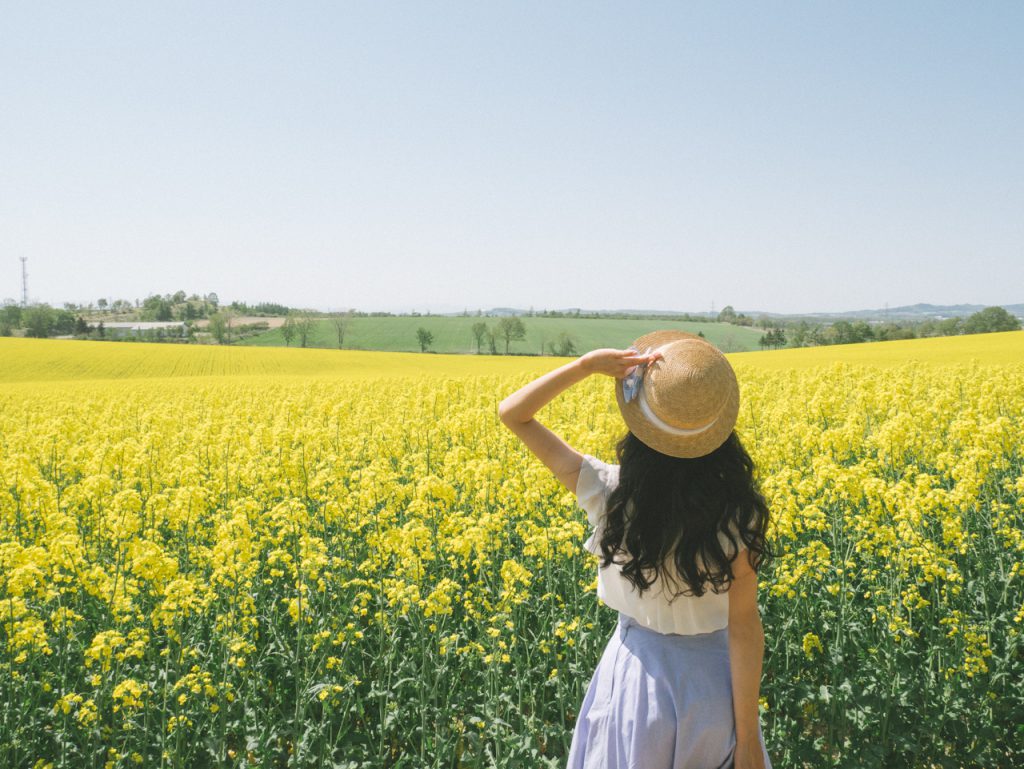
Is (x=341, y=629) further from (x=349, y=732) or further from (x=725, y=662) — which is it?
(x=725, y=662)

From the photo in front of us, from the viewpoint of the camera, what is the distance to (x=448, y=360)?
53.8 metres

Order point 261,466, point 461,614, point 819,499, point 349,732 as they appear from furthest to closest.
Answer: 1. point 261,466
2. point 819,499
3. point 461,614
4. point 349,732

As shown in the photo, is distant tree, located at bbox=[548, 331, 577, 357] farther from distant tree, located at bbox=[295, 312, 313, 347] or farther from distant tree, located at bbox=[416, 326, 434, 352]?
distant tree, located at bbox=[295, 312, 313, 347]

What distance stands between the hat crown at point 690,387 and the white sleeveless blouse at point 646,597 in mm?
Answer: 421

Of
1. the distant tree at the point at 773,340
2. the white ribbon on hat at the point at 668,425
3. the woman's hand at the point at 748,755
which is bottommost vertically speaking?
the woman's hand at the point at 748,755

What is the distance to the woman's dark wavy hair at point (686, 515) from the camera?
193cm

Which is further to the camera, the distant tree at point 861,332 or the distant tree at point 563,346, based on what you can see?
the distant tree at point 563,346

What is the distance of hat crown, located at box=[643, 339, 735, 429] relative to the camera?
5.91 feet

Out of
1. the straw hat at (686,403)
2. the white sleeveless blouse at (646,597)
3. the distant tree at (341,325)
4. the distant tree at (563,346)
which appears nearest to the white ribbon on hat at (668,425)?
the straw hat at (686,403)

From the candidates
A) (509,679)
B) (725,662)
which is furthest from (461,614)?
(725,662)

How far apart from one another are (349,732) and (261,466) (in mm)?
3297

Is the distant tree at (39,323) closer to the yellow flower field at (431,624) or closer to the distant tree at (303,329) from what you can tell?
the distant tree at (303,329)

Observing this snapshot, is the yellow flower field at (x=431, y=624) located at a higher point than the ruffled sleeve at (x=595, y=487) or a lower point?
lower

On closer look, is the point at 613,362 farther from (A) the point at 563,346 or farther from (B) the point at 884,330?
(B) the point at 884,330
